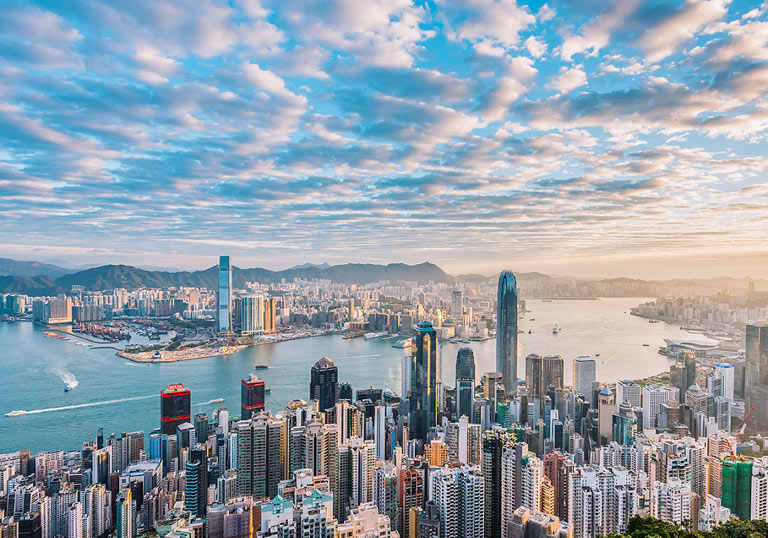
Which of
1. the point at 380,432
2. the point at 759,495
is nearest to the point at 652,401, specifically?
the point at 759,495

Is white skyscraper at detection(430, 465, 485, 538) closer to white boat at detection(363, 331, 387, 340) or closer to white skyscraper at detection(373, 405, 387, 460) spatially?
white skyscraper at detection(373, 405, 387, 460)

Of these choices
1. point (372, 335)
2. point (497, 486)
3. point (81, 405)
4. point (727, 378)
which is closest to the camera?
point (497, 486)

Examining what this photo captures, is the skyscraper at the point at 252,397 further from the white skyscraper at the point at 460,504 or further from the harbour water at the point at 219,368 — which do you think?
the white skyscraper at the point at 460,504

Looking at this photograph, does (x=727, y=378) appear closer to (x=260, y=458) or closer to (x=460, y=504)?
(x=460, y=504)

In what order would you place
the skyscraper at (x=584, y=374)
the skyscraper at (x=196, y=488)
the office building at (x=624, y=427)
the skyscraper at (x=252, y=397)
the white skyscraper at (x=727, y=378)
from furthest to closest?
the skyscraper at (x=584, y=374) < the white skyscraper at (x=727, y=378) < the skyscraper at (x=252, y=397) < the office building at (x=624, y=427) < the skyscraper at (x=196, y=488)

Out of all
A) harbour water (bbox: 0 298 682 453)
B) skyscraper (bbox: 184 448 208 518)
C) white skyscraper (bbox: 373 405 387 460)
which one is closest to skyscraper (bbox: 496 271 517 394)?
harbour water (bbox: 0 298 682 453)

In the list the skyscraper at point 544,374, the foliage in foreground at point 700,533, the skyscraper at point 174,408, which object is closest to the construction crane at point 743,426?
the skyscraper at point 544,374
